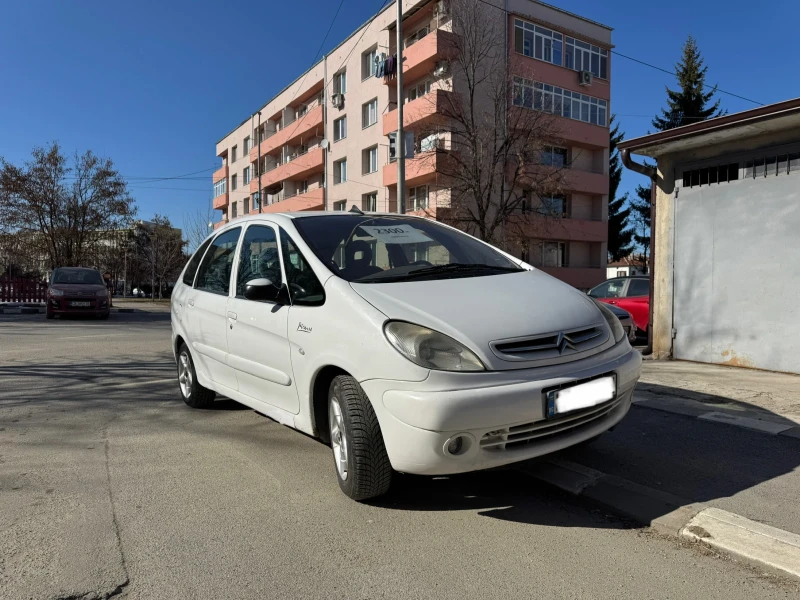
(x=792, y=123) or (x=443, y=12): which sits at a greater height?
(x=443, y=12)

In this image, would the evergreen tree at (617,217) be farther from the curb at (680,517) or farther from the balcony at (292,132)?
the curb at (680,517)

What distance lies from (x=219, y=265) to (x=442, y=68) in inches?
966

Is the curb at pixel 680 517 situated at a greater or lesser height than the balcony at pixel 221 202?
lesser

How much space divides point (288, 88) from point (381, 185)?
1761 cm

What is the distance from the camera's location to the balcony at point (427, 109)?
25.1 metres

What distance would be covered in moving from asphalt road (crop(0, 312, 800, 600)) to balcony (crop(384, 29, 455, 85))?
25328 millimetres

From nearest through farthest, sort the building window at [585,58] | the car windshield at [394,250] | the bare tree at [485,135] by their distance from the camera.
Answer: the car windshield at [394,250] < the bare tree at [485,135] < the building window at [585,58]

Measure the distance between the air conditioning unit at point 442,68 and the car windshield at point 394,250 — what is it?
23.3m

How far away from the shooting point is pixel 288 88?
1784 inches

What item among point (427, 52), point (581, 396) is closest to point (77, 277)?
point (427, 52)

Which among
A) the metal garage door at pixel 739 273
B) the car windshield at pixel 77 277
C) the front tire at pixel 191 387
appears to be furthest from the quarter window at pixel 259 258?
the car windshield at pixel 77 277

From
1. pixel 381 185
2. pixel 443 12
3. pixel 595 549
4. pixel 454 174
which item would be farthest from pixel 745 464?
pixel 381 185

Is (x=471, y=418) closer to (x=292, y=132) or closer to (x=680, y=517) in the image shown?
(x=680, y=517)

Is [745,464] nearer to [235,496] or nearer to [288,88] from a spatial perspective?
[235,496]
